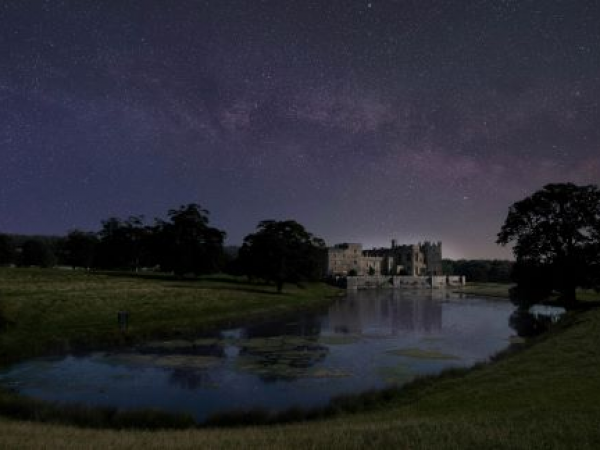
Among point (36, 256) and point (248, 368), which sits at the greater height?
point (36, 256)

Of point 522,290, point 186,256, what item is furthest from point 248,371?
point 186,256

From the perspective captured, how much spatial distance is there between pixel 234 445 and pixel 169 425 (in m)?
7.09

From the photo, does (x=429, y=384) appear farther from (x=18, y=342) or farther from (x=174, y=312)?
(x=174, y=312)

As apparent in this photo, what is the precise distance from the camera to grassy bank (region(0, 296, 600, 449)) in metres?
10.1

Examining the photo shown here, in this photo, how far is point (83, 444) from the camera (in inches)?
443

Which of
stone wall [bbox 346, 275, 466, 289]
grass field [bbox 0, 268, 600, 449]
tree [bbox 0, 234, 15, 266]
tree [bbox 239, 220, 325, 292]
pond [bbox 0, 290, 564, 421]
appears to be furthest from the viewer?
stone wall [bbox 346, 275, 466, 289]

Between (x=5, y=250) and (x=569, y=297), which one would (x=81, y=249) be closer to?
(x=5, y=250)

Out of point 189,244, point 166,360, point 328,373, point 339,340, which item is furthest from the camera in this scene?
point 189,244

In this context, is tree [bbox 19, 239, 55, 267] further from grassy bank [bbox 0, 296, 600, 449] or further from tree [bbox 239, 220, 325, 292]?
grassy bank [bbox 0, 296, 600, 449]

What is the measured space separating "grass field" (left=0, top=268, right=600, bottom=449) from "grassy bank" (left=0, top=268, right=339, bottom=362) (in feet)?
58.7

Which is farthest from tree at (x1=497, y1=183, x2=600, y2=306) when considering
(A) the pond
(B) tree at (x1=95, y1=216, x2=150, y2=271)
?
(B) tree at (x1=95, y1=216, x2=150, y2=271)

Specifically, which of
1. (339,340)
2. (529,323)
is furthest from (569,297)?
(339,340)

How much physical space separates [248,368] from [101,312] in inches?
846

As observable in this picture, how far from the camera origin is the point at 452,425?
1134 centimetres
